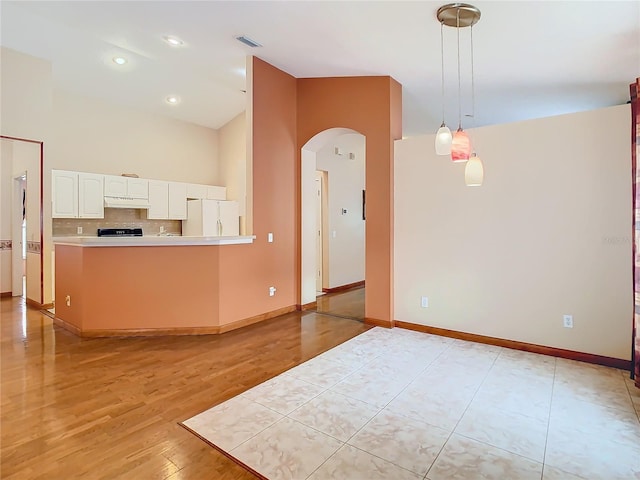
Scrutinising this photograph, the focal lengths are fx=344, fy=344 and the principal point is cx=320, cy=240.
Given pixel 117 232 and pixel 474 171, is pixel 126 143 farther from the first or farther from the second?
pixel 474 171

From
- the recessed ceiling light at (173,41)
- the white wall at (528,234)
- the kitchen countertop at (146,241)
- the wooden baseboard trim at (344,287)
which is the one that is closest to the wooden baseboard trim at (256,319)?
the kitchen countertop at (146,241)

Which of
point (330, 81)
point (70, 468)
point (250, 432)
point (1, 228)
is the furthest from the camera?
point (1, 228)

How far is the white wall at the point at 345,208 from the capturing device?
6539 millimetres

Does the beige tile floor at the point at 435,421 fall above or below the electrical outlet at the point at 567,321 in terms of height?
below

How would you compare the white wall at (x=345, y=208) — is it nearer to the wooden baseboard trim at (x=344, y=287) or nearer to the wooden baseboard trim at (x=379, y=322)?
the wooden baseboard trim at (x=344, y=287)

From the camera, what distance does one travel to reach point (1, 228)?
5.97 metres

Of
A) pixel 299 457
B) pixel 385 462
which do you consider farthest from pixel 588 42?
pixel 299 457

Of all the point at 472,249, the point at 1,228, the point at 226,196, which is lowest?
the point at 472,249

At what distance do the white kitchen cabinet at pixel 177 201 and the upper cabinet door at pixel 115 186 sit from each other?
87cm

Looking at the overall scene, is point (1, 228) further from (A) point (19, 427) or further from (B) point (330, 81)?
(B) point (330, 81)

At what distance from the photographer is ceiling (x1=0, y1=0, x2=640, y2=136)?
3014mm

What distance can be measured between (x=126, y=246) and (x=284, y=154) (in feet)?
7.69

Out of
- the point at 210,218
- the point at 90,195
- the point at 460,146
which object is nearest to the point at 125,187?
the point at 90,195

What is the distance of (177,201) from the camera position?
6961mm
